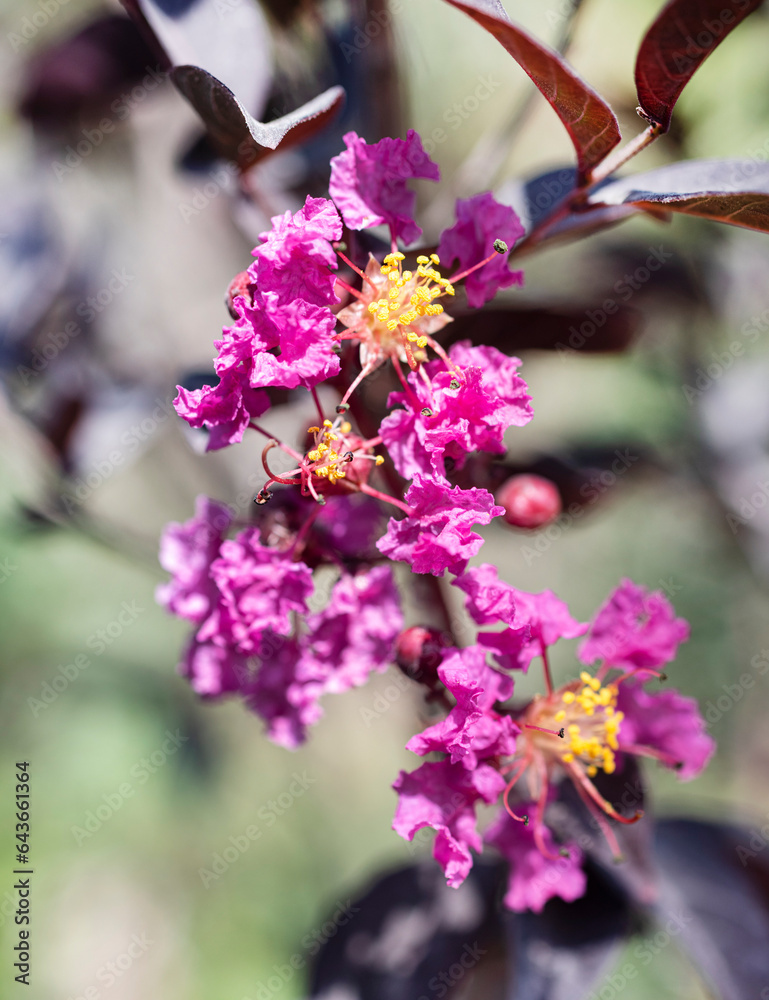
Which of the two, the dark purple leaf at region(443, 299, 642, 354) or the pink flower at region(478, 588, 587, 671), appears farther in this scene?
the dark purple leaf at region(443, 299, 642, 354)

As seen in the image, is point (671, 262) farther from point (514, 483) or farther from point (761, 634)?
point (761, 634)

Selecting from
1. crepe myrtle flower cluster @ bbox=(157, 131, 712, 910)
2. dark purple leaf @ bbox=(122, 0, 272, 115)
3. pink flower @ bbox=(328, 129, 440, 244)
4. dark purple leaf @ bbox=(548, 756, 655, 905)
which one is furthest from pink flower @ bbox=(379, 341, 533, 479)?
dark purple leaf @ bbox=(548, 756, 655, 905)

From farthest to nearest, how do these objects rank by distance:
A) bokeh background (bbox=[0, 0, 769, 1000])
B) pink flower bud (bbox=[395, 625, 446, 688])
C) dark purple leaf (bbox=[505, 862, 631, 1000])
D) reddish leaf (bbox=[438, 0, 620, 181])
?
bokeh background (bbox=[0, 0, 769, 1000]), dark purple leaf (bbox=[505, 862, 631, 1000]), pink flower bud (bbox=[395, 625, 446, 688]), reddish leaf (bbox=[438, 0, 620, 181])

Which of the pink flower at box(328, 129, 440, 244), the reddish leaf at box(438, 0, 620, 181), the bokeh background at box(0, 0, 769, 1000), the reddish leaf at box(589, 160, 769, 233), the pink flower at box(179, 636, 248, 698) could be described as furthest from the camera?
the bokeh background at box(0, 0, 769, 1000)

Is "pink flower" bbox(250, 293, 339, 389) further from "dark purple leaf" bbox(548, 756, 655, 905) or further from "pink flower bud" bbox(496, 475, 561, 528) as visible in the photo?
"dark purple leaf" bbox(548, 756, 655, 905)

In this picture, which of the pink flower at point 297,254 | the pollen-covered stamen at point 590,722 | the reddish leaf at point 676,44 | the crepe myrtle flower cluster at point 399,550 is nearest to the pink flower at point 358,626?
the crepe myrtle flower cluster at point 399,550

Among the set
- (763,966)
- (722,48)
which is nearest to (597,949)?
(763,966)
